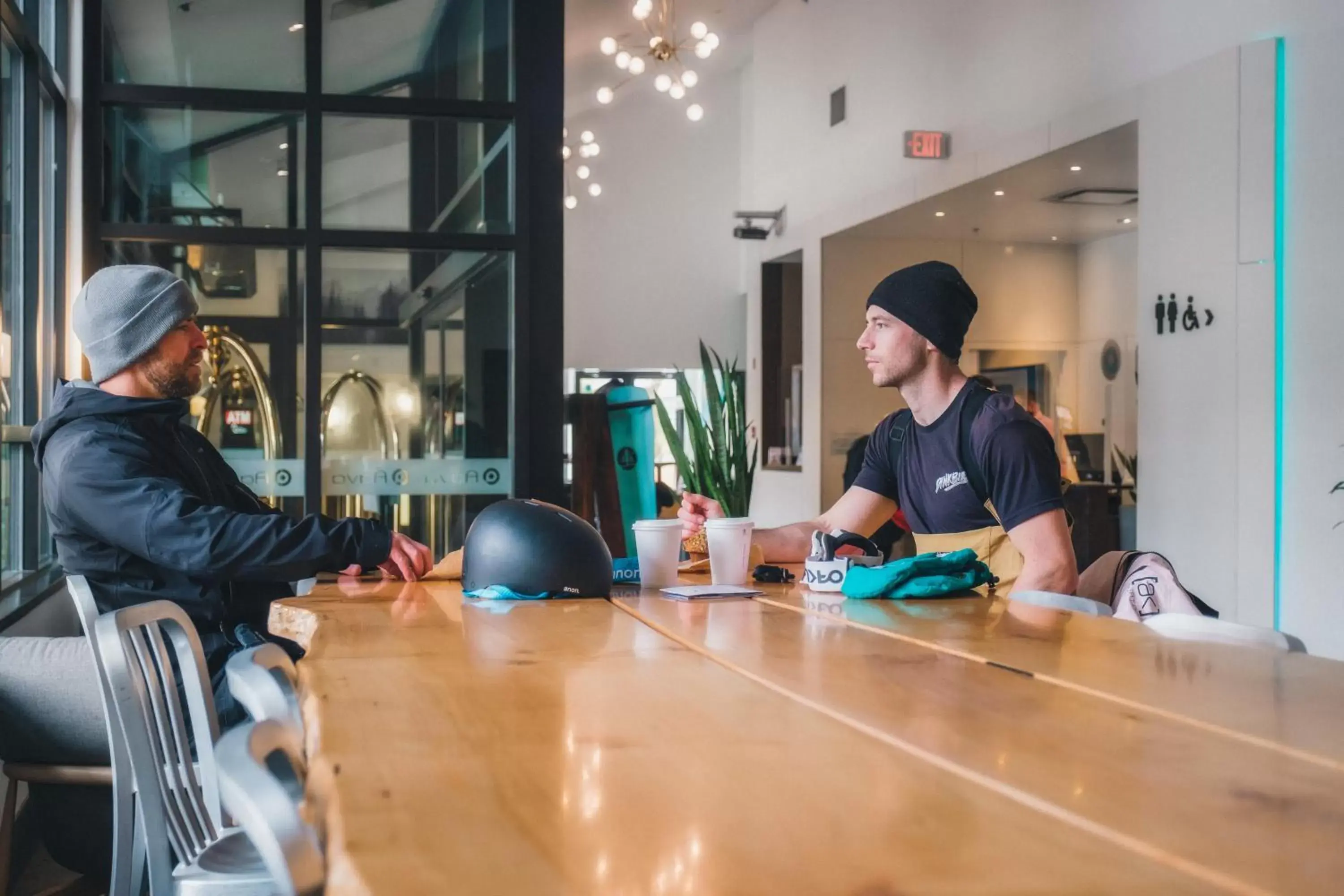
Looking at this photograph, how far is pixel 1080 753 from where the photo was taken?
98 centimetres

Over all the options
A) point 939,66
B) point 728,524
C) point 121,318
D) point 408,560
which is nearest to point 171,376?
point 121,318

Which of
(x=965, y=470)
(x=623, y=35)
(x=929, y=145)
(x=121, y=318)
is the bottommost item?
(x=965, y=470)

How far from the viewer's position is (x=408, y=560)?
2547 millimetres

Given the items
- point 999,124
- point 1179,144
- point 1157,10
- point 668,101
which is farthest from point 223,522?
point 668,101

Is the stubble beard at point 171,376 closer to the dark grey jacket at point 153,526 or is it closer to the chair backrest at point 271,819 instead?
the dark grey jacket at point 153,526

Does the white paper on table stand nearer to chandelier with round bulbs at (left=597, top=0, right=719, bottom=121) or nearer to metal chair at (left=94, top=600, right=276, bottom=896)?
metal chair at (left=94, top=600, right=276, bottom=896)

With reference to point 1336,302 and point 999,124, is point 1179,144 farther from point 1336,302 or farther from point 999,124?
point 999,124

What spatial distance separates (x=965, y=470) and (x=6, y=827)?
2105 millimetres

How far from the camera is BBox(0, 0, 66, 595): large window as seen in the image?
3686mm

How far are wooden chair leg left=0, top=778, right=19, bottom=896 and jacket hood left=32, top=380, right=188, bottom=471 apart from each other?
656 mm

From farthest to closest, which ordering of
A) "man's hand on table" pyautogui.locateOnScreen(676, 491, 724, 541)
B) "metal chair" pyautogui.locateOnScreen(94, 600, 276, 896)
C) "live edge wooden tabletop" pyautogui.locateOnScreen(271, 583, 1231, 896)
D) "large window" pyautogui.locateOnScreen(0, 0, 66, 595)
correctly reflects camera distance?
"large window" pyautogui.locateOnScreen(0, 0, 66, 595) → "man's hand on table" pyautogui.locateOnScreen(676, 491, 724, 541) → "metal chair" pyautogui.locateOnScreen(94, 600, 276, 896) → "live edge wooden tabletop" pyautogui.locateOnScreen(271, 583, 1231, 896)

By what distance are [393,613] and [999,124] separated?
6.13m

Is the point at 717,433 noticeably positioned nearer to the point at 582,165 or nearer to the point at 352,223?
the point at 352,223

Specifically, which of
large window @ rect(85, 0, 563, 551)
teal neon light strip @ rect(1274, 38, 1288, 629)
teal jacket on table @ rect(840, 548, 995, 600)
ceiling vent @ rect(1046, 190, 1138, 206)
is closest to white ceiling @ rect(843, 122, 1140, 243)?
ceiling vent @ rect(1046, 190, 1138, 206)
